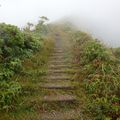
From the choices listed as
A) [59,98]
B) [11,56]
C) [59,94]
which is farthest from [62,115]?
[11,56]

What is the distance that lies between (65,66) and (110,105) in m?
4.52

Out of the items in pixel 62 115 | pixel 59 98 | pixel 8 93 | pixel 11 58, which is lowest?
pixel 62 115

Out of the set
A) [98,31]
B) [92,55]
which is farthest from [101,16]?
[92,55]

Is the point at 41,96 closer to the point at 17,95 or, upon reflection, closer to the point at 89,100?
the point at 17,95

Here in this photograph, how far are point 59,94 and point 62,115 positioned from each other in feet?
4.08

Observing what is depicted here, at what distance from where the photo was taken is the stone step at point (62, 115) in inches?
348

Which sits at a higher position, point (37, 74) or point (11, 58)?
point (11, 58)

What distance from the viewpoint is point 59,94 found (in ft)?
33.2

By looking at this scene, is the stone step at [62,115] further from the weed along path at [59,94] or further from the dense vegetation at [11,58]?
the dense vegetation at [11,58]

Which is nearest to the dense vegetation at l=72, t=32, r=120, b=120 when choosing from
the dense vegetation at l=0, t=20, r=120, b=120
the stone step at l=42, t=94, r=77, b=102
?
the dense vegetation at l=0, t=20, r=120, b=120

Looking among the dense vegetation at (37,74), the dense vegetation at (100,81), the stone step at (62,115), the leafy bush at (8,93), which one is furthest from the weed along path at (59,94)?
the leafy bush at (8,93)

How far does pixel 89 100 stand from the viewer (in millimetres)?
9664

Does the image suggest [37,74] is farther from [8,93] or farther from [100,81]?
[100,81]

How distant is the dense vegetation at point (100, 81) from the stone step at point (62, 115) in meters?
0.46
